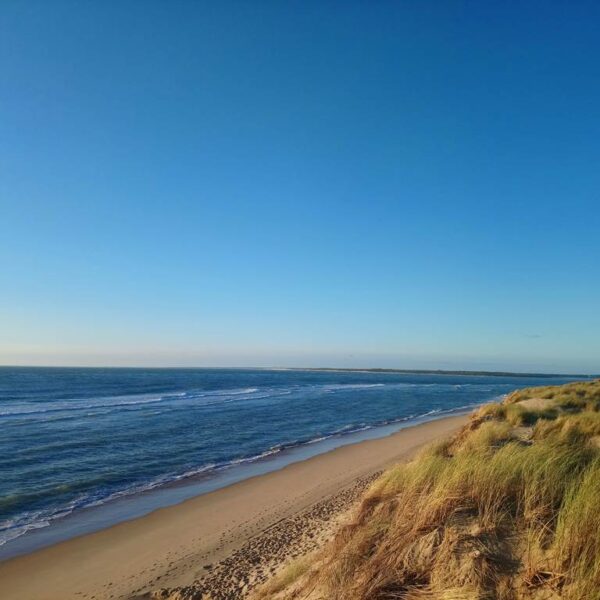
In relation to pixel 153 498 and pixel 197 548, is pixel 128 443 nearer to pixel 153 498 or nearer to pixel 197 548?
pixel 153 498

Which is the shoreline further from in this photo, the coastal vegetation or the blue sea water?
the coastal vegetation

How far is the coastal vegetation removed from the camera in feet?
14.6

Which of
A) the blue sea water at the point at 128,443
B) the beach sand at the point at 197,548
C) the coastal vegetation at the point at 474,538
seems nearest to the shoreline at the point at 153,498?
the blue sea water at the point at 128,443

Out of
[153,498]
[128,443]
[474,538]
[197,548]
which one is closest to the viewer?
[474,538]

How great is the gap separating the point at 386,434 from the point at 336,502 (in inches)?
566

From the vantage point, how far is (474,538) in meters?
5.27

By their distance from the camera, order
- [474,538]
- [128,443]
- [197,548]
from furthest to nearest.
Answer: [128,443] < [197,548] < [474,538]

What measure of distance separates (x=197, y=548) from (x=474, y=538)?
677 cm

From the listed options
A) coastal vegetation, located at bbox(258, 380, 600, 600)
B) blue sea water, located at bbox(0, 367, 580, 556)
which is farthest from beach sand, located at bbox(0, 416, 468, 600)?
blue sea water, located at bbox(0, 367, 580, 556)

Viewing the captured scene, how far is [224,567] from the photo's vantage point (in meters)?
8.45

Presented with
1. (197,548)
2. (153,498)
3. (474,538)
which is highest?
(474,538)

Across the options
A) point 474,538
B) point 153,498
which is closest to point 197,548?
point 153,498

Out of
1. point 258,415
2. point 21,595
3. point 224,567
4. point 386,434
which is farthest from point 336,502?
point 258,415

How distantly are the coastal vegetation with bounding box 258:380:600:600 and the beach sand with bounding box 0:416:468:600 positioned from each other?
201 cm
